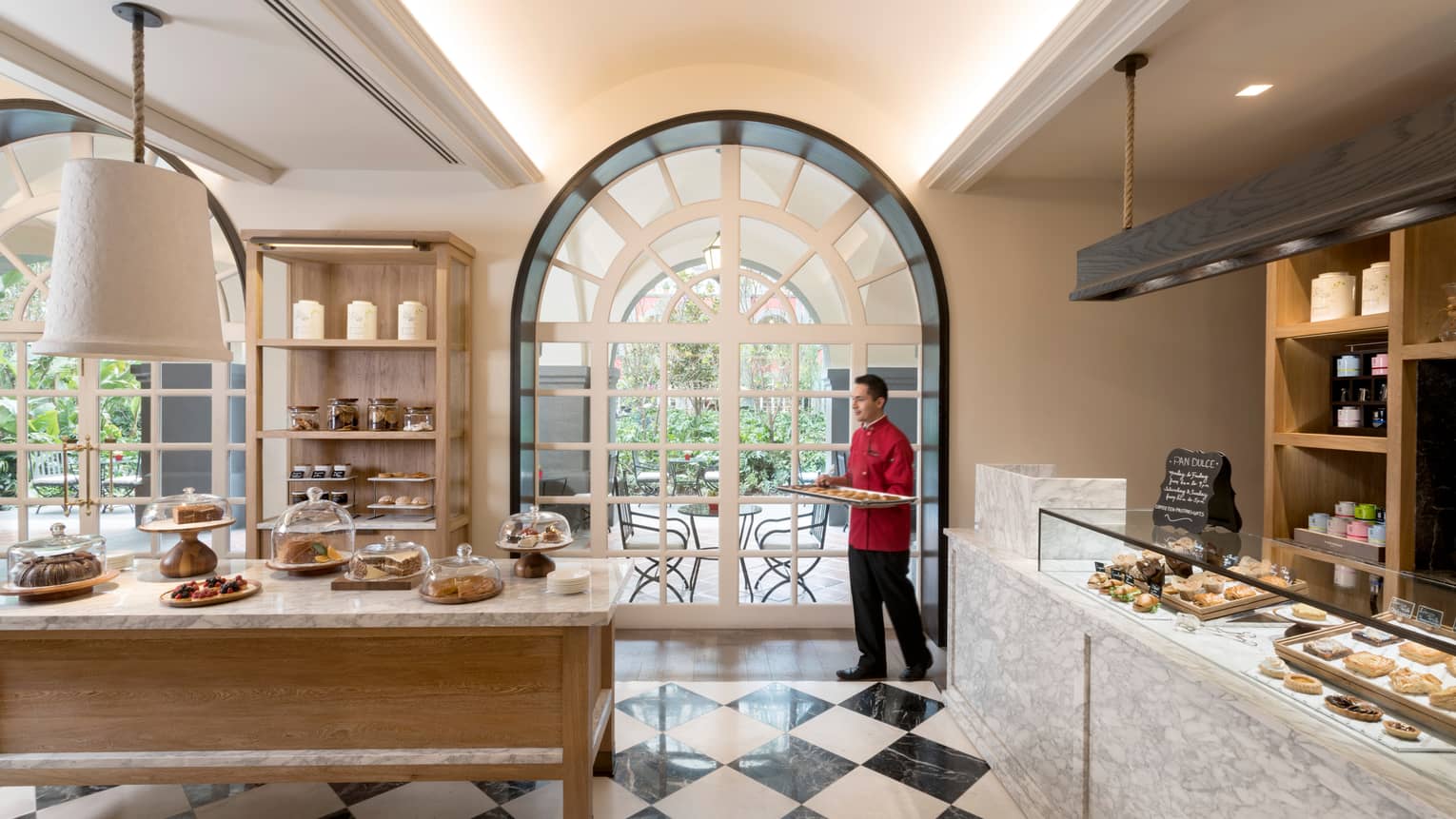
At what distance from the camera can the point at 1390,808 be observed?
3.99 ft

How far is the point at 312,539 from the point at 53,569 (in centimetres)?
72

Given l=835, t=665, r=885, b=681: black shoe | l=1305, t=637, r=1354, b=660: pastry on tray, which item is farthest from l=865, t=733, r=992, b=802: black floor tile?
l=1305, t=637, r=1354, b=660: pastry on tray

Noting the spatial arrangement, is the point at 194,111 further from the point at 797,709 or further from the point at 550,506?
the point at 797,709

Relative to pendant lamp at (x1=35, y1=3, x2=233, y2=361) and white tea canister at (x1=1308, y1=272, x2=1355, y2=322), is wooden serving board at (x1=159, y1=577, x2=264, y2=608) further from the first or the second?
white tea canister at (x1=1308, y1=272, x2=1355, y2=322)

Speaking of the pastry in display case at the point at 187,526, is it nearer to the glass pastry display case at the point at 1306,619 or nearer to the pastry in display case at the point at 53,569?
the pastry in display case at the point at 53,569

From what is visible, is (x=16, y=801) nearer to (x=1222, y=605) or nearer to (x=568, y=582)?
(x=568, y=582)

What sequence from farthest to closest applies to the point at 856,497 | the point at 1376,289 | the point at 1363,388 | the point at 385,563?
the point at 856,497 < the point at 1363,388 < the point at 1376,289 < the point at 385,563

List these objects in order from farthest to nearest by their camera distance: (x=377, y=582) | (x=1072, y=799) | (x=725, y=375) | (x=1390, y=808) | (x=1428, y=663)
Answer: (x=725, y=375) → (x=377, y=582) → (x=1072, y=799) → (x=1428, y=663) → (x=1390, y=808)

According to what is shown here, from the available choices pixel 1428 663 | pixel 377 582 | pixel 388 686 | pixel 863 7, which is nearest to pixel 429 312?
pixel 377 582

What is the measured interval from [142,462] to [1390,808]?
5.77 metres

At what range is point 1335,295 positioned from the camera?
10.7 feet

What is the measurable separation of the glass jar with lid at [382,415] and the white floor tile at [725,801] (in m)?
2.55

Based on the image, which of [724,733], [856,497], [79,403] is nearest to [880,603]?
[856,497]

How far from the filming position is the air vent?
2428 millimetres
